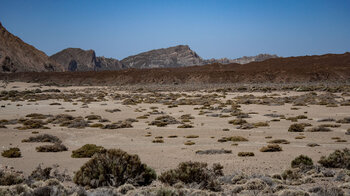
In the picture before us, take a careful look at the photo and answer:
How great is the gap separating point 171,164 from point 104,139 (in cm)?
738

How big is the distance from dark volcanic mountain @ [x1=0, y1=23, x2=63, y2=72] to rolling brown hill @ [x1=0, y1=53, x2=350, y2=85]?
93.1 feet

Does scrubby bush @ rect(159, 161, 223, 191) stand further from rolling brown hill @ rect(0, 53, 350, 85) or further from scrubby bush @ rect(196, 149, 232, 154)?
rolling brown hill @ rect(0, 53, 350, 85)

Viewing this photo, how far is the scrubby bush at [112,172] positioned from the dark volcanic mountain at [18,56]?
152m

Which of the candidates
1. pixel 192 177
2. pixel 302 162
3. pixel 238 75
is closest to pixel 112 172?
pixel 192 177

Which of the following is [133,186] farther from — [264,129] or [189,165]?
[264,129]

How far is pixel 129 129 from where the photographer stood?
21359mm

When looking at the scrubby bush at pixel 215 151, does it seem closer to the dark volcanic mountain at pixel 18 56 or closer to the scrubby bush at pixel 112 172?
the scrubby bush at pixel 112 172

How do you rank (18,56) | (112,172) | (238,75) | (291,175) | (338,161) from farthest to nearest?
1. (18,56)
2. (238,75)
3. (338,161)
4. (291,175)
5. (112,172)

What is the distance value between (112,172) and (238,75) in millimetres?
90275

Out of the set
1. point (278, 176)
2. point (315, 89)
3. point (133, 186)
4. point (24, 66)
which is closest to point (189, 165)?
point (133, 186)

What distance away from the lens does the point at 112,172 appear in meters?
8.31

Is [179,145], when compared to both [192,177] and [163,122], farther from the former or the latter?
[163,122]

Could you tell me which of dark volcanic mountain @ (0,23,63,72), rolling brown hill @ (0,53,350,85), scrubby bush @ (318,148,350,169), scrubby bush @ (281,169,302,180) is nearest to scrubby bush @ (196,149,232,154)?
scrubby bush @ (318,148,350,169)

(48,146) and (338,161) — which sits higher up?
(338,161)
